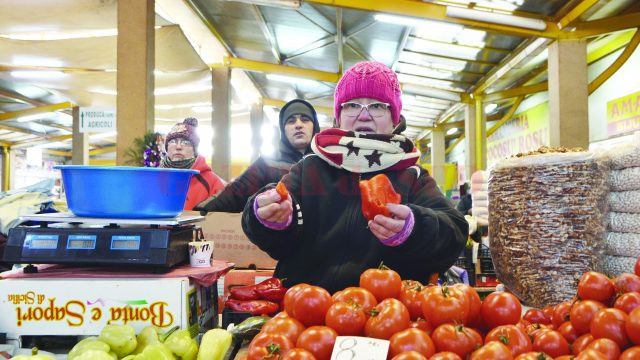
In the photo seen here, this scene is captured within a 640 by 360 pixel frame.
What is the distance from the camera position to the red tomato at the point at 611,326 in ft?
3.50

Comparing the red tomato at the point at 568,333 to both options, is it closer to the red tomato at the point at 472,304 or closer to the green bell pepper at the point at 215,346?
the red tomato at the point at 472,304

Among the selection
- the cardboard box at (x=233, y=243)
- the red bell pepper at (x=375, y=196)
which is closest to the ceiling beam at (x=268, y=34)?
the cardboard box at (x=233, y=243)

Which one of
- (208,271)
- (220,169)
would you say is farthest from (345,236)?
(220,169)

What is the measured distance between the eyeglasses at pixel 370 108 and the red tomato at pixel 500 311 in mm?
859

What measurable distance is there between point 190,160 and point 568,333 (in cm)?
290

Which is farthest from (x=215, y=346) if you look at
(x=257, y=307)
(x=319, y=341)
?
(x=319, y=341)

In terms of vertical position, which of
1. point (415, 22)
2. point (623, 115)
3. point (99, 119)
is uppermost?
point (415, 22)

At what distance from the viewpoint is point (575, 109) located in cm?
631

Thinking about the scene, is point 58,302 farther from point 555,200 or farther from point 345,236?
point 555,200

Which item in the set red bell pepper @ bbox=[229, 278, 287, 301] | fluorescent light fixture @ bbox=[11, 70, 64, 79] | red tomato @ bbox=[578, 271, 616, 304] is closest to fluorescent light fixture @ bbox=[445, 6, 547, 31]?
red bell pepper @ bbox=[229, 278, 287, 301]

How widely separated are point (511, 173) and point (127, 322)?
1.94 metres

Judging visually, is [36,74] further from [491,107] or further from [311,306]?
[491,107]

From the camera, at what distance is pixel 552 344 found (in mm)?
1106

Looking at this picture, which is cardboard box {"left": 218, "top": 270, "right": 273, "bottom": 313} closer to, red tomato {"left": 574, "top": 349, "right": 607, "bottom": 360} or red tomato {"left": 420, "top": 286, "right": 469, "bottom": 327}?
red tomato {"left": 420, "top": 286, "right": 469, "bottom": 327}
